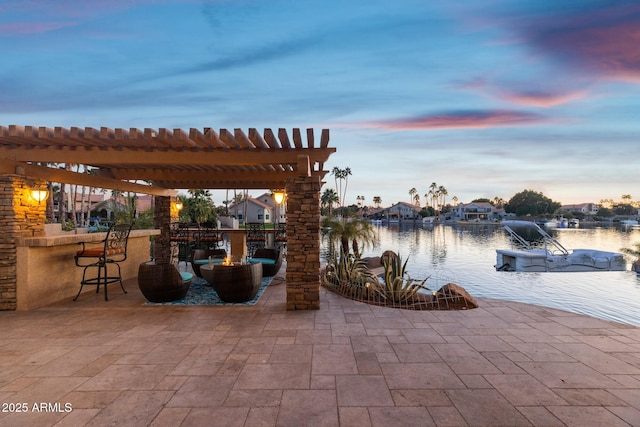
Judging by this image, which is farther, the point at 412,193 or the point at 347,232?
the point at 412,193

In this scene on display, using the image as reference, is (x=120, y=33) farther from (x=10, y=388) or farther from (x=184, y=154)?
(x=10, y=388)

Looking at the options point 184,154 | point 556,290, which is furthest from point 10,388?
point 556,290

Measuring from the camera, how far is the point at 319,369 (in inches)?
124

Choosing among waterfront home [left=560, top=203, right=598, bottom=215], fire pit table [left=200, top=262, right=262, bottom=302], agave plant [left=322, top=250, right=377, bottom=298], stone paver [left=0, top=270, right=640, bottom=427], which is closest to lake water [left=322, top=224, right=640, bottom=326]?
agave plant [left=322, top=250, right=377, bottom=298]

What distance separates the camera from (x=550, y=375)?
9.93ft

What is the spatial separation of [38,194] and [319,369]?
589 cm

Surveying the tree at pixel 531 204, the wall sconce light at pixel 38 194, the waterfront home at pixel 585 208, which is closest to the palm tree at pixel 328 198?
the tree at pixel 531 204

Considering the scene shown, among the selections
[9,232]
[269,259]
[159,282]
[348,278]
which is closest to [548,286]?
[348,278]

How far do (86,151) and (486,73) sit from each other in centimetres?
1025

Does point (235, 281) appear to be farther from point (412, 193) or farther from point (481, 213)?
point (412, 193)

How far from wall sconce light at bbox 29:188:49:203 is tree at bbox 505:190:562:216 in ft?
265

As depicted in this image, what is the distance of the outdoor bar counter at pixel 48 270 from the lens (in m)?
5.24

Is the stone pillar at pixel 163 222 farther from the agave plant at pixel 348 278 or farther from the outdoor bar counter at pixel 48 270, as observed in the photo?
the agave plant at pixel 348 278

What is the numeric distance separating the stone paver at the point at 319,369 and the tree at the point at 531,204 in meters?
76.8
